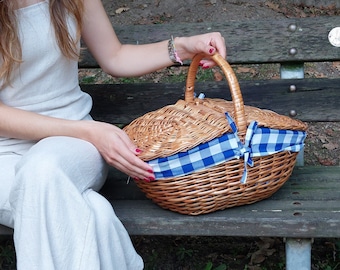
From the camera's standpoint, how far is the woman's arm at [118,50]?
2.60 m

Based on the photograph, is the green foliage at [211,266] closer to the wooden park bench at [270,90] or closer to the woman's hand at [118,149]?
the wooden park bench at [270,90]

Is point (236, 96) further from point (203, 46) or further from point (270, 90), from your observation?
point (270, 90)

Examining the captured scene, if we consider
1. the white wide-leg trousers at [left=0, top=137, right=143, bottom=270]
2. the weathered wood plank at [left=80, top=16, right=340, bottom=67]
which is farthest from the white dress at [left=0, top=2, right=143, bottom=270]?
the weathered wood plank at [left=80, top=16, right=340, bottom=67]

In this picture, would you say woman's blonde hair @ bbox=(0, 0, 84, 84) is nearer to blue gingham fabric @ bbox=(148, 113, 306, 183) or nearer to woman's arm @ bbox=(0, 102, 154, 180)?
woman's arm @ bbox=(0, 102, 154, 180)

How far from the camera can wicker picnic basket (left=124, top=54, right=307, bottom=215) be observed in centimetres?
216

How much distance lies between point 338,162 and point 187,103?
65.7 inches

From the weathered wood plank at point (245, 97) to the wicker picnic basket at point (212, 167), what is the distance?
20.8 inches

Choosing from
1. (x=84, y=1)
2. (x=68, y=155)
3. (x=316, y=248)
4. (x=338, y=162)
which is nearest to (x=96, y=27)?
(x=84, y=1)

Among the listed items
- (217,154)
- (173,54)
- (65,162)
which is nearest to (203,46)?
(173,54)

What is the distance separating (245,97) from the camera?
294cm

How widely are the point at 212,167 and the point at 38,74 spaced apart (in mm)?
700

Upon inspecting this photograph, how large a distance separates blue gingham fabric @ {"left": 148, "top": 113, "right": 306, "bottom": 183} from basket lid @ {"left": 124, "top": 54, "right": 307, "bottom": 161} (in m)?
0.02

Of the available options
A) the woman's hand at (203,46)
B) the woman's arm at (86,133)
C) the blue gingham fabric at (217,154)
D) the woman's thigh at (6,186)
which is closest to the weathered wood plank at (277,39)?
the woman's hand at (203,46)

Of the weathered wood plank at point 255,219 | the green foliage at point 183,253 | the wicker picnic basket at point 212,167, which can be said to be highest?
the wicker picnic basket at point 212,167
